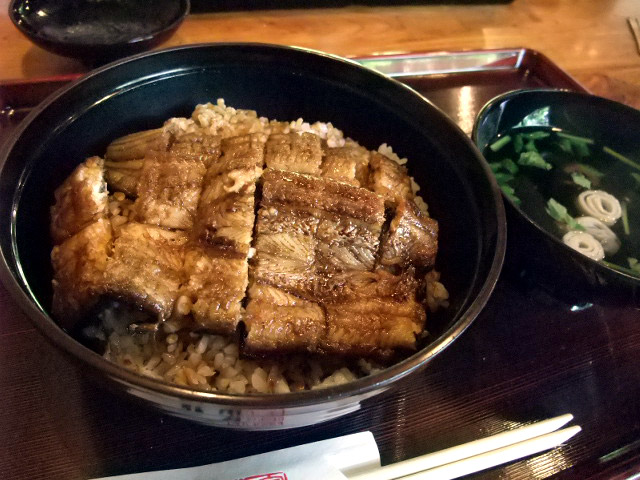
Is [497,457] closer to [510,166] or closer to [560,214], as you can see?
[560,214]

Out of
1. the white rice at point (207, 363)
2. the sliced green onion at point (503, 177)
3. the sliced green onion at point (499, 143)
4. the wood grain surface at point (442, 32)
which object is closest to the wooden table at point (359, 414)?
the white rice at point (207, 363)

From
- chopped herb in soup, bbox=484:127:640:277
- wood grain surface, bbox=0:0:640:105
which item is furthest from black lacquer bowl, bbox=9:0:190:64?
chopped herb in soup, bbox=484:127:640:277

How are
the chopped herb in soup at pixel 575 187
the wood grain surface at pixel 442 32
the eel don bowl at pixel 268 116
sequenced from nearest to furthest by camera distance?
the eel don bowl at pixel 268 116 < the chopped herb in soup at pixel 575 187 < the wood grain surface at pixel 442 32

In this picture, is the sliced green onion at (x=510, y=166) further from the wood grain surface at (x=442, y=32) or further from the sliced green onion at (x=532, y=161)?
the wood grain surface at (x=442, y=32)

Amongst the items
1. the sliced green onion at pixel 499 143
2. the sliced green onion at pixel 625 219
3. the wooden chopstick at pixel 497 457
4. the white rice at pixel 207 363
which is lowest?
the wooden chopstick at pixel 497 457

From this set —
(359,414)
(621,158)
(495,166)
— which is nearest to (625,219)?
(621,158)
